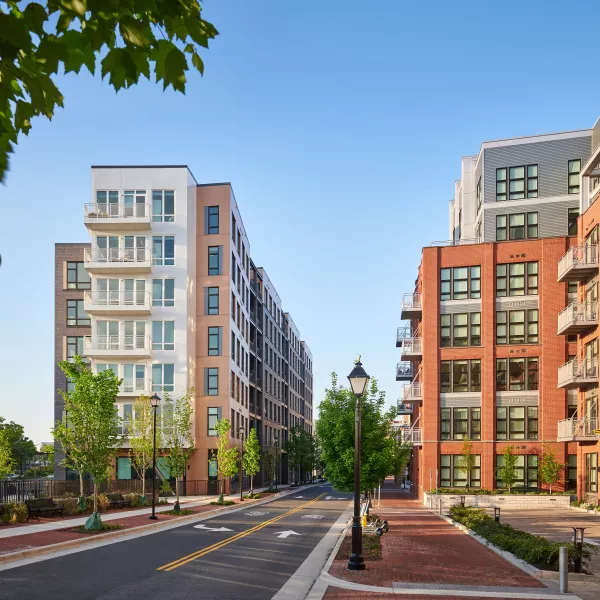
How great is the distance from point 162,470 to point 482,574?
143 ft

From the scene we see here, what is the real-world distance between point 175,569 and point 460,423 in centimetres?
3337

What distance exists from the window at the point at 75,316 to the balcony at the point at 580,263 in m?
41.0

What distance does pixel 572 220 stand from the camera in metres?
47.7

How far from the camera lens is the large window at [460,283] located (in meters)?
47.7

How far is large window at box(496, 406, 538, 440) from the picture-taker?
4616cm

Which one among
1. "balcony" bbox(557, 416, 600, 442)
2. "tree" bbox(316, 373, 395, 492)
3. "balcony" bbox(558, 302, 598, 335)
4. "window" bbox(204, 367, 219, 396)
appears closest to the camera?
"tree" bbox(316, 373, 395, 492)

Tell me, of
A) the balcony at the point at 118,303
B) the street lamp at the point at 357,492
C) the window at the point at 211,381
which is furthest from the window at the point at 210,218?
the street lamp at the point at 357,492

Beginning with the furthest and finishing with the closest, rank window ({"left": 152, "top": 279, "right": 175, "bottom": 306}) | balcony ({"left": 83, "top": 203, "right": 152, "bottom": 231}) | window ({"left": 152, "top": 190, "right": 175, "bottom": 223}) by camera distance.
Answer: window ({"left": 152, "top": 190, "right": 175, "bottom": 223}) < window ({"left": 152, "top": 279, "right": 175, "bottom": 306}) < balcony ({"left": 83, "top": 203, "right": 152, "bottom": 231})

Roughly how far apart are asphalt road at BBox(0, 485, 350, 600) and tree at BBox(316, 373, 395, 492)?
2547 mm

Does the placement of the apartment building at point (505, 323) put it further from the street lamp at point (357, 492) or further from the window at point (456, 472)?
the street lamp at point (357, 492)

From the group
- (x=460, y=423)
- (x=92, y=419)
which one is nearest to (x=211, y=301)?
(x=460, y=423)

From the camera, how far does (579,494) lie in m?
42.2

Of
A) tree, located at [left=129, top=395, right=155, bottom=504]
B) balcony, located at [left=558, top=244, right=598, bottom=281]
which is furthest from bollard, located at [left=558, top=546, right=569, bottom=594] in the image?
tree, located at [left=129, top=395, right=155, bottom=504]

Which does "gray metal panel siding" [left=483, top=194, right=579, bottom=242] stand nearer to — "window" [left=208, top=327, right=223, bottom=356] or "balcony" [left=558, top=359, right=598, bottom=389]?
"balcony" [left=558, top=359, right=598, bottom=389]
